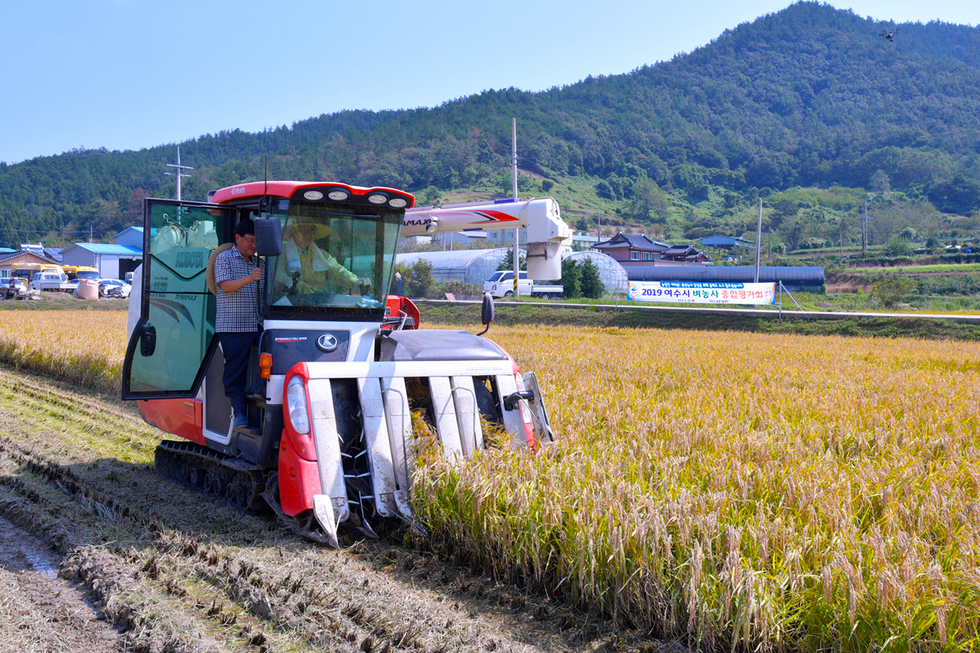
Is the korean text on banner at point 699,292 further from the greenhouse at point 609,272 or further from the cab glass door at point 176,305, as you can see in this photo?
the cab glass door at point 176,305

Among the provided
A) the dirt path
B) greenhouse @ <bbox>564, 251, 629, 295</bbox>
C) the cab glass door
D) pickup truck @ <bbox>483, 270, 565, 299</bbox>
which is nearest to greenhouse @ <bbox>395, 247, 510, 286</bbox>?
greenhouse @ <bbox>564, 251, 629, 295</bbox>

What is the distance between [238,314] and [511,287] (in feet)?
113

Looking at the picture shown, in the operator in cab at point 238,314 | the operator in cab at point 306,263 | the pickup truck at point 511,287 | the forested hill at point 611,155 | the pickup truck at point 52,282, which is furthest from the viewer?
the forested hill at point 611,155

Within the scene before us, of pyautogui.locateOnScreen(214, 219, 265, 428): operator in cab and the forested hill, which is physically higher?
the forested hill

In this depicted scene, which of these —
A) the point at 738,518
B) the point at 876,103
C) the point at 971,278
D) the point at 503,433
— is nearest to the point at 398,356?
the point at 503,433

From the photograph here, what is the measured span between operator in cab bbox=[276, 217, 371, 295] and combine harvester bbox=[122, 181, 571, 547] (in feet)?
0.07

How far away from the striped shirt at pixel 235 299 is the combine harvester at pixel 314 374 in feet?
0.70

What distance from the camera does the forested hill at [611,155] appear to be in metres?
98.5

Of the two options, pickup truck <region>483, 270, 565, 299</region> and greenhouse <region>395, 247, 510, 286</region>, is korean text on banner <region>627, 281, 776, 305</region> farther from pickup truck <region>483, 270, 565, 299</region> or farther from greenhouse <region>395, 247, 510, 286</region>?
greenhouse <region>395, 247, 510, 286</region>

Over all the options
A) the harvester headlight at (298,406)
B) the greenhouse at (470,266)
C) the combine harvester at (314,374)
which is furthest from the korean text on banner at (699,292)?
the harvester headlight at (298,406)

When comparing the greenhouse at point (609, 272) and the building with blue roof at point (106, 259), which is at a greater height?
the building with blue roof at point (106, 259)

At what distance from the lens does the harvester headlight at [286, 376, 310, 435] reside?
4.89m

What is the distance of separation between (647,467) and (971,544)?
2.01m

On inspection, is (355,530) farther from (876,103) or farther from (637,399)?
(876,103)
